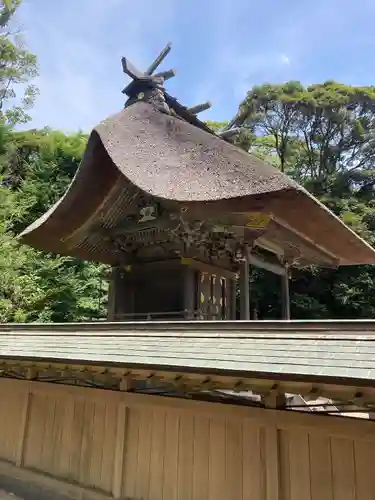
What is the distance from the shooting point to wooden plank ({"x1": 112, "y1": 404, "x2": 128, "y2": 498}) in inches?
156

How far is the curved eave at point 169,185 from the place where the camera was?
4.81 metres

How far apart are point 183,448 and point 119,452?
752 mm

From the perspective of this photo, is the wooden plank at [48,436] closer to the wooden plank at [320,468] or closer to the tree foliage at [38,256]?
the wooden plank at [320,468]

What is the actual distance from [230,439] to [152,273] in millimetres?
3363

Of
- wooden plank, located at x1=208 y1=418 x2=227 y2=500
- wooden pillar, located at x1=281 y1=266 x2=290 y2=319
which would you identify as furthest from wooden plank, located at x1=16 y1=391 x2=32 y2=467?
wooden pillar, located at x1=281 y1=266 x2=290 y2=319

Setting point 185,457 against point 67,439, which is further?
point 67,439

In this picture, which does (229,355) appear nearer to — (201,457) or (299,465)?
(299,465)

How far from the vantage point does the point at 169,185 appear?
5062 millimetres

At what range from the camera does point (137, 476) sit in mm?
3904

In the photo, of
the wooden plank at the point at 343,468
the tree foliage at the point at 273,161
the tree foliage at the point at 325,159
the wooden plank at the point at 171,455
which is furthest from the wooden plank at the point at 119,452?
the tree foliage at the point at 325,159

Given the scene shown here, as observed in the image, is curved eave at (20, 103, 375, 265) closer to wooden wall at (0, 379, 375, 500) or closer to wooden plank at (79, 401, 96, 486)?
wooden wall at (0, 379, 375, 500)

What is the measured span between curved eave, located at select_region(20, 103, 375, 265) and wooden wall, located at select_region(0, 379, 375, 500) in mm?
2280

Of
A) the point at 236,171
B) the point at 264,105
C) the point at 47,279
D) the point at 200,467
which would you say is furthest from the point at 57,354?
the point at 264,105

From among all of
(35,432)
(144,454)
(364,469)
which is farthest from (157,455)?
(35,432)
